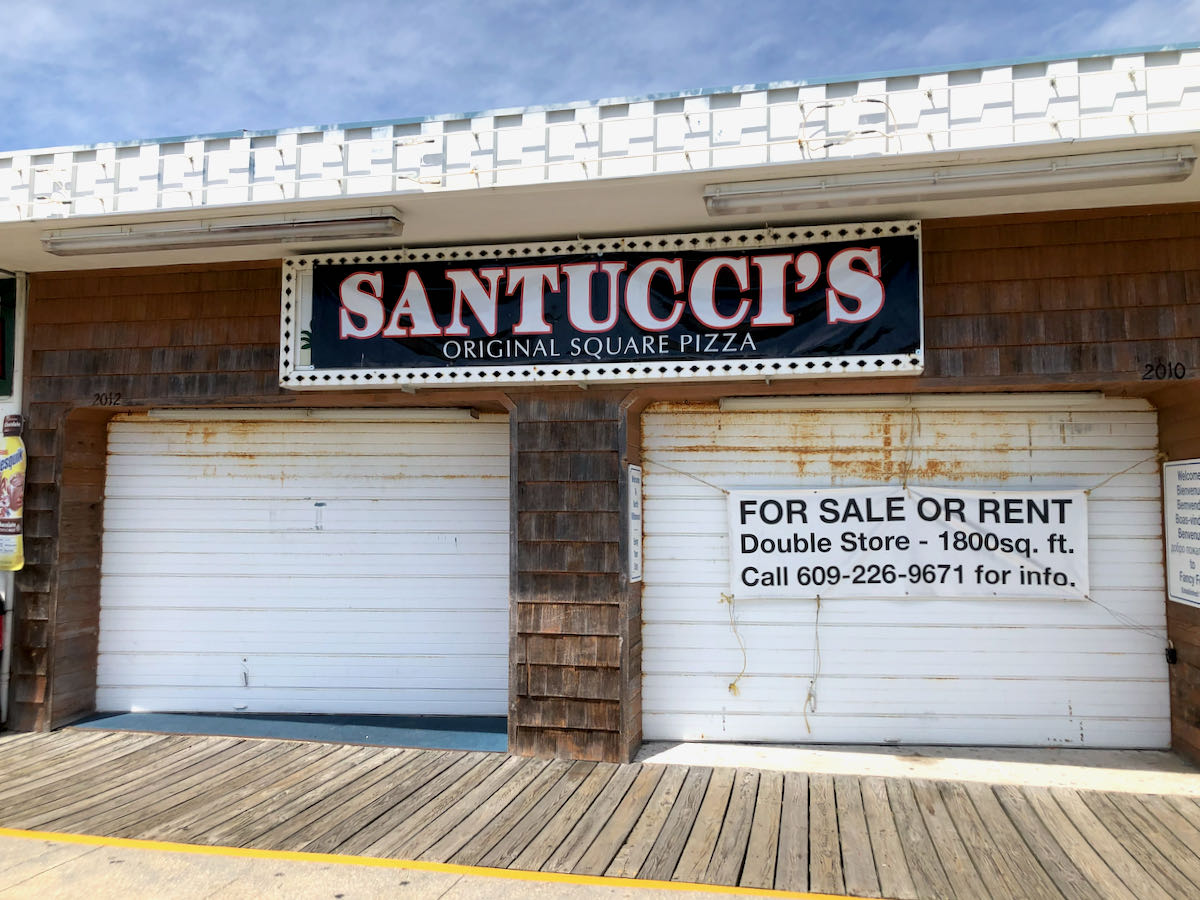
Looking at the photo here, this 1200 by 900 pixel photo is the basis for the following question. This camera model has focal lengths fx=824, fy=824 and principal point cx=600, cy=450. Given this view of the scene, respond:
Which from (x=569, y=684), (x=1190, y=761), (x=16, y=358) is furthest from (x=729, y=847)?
(x=16, y=358)

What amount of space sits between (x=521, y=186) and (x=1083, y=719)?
523cm

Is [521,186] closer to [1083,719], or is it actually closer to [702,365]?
[702,365]

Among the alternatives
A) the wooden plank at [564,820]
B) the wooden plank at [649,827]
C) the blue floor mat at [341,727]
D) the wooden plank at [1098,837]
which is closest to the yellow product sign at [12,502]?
the blue floor mat at [341,727]

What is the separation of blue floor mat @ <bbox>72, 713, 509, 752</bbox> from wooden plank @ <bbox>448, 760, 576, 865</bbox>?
21.7 inches

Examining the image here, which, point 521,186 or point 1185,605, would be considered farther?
point 1185,605

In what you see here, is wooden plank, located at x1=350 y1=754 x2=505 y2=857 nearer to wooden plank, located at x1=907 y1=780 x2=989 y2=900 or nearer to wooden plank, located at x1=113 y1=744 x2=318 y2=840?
wooden plank, located at x1=113 y1=744 x2=318 y2=840

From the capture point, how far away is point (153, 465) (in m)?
6.88

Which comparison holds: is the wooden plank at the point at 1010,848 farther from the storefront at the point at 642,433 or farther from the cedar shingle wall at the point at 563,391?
the cedar shingle wall at the point at 563,391

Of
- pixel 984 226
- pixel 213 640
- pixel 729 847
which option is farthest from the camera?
pixel 213 640

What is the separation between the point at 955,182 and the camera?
15.5 ft

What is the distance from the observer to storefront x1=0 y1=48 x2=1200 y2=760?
515 cm

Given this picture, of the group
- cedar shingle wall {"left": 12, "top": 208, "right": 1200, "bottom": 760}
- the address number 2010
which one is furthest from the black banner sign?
the address number 2010

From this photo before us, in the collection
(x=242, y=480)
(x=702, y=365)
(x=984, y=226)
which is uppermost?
(x=984, y=226)

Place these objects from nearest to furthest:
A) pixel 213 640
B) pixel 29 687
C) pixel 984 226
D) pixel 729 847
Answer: pixel 729 847 < pixel 984 226 < pixel 29 687 < pixel 213 640
